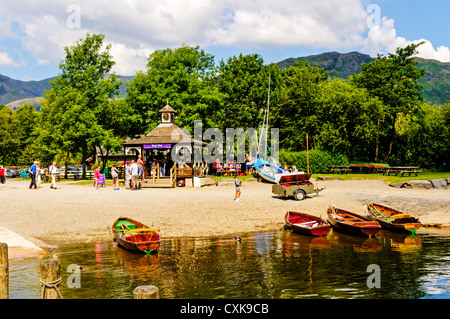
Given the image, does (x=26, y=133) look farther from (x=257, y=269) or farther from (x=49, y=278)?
(x=49, y=278)

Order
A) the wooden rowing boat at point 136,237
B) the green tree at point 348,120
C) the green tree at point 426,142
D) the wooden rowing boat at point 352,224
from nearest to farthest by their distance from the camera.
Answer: the wooden rowing boat at point 136,237
the wooden rowing boat at point 352,224
the green tree at point 348,120
the green tree at point 426,142

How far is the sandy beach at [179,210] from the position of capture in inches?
709

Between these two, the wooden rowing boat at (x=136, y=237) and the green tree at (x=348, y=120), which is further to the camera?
the green tree at (x=348, y=120)

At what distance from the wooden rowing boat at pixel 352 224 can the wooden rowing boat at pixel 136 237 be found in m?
9.42

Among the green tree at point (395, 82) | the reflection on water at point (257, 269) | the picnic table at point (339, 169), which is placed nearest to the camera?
the reflection on water at point (257, 269)

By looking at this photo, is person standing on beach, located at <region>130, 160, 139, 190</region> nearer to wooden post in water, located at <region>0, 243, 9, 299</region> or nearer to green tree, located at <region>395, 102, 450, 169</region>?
wooden post in water, located at <region>0, 243, 9, 299</region>

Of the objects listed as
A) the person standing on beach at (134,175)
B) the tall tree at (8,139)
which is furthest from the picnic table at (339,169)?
the tall tree at (8,139)

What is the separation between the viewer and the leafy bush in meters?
45.2

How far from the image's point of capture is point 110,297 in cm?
1008

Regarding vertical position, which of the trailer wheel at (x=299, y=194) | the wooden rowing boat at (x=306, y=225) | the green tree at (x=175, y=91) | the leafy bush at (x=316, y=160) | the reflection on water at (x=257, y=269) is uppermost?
the green tree at (x=175, y=91)

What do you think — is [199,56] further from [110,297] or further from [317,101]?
[110,297]

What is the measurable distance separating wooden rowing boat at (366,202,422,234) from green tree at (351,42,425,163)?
30.2 m

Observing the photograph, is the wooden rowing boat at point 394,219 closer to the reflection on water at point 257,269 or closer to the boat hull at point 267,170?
the reflection on water at point 257,269
